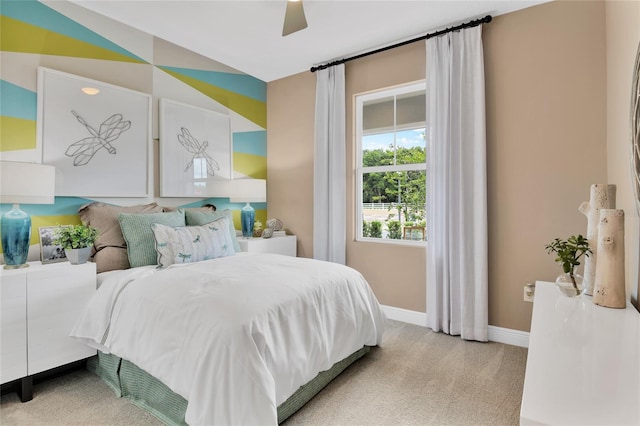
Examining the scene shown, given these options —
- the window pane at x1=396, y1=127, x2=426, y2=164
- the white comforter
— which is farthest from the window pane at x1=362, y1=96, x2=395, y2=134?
the white comforter

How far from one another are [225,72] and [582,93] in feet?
11.3

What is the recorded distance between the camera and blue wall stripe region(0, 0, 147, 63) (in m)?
2.35

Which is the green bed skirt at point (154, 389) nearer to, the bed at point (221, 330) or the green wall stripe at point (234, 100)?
the bed at point (221, 330)

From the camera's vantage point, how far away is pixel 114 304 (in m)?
2.01

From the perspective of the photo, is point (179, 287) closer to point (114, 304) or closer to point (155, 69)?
point (114, 304)

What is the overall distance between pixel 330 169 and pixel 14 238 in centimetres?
271

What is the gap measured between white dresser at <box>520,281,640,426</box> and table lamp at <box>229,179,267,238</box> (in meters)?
2.87

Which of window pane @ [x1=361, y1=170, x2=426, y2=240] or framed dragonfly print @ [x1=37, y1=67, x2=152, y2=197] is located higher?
framed dragonfly print @ [x1=37, y1=67, x2=152, y2=197]

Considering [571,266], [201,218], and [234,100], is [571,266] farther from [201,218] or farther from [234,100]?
[234,100]

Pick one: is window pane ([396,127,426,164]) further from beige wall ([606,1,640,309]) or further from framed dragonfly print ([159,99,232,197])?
framed dragonfly print ([159,99,232,197])

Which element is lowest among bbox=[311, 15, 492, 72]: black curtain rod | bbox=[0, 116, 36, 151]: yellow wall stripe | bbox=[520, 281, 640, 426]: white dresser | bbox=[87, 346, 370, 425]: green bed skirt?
bbox=[87, 346, 370, 425]: green bed skirt

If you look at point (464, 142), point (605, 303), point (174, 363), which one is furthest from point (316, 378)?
point (464, 142)

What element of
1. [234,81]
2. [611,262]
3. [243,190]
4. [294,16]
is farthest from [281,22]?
[611,262]

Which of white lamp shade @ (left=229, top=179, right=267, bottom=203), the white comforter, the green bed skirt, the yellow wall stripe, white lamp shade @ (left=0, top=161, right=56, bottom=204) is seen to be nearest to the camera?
the white comforter
